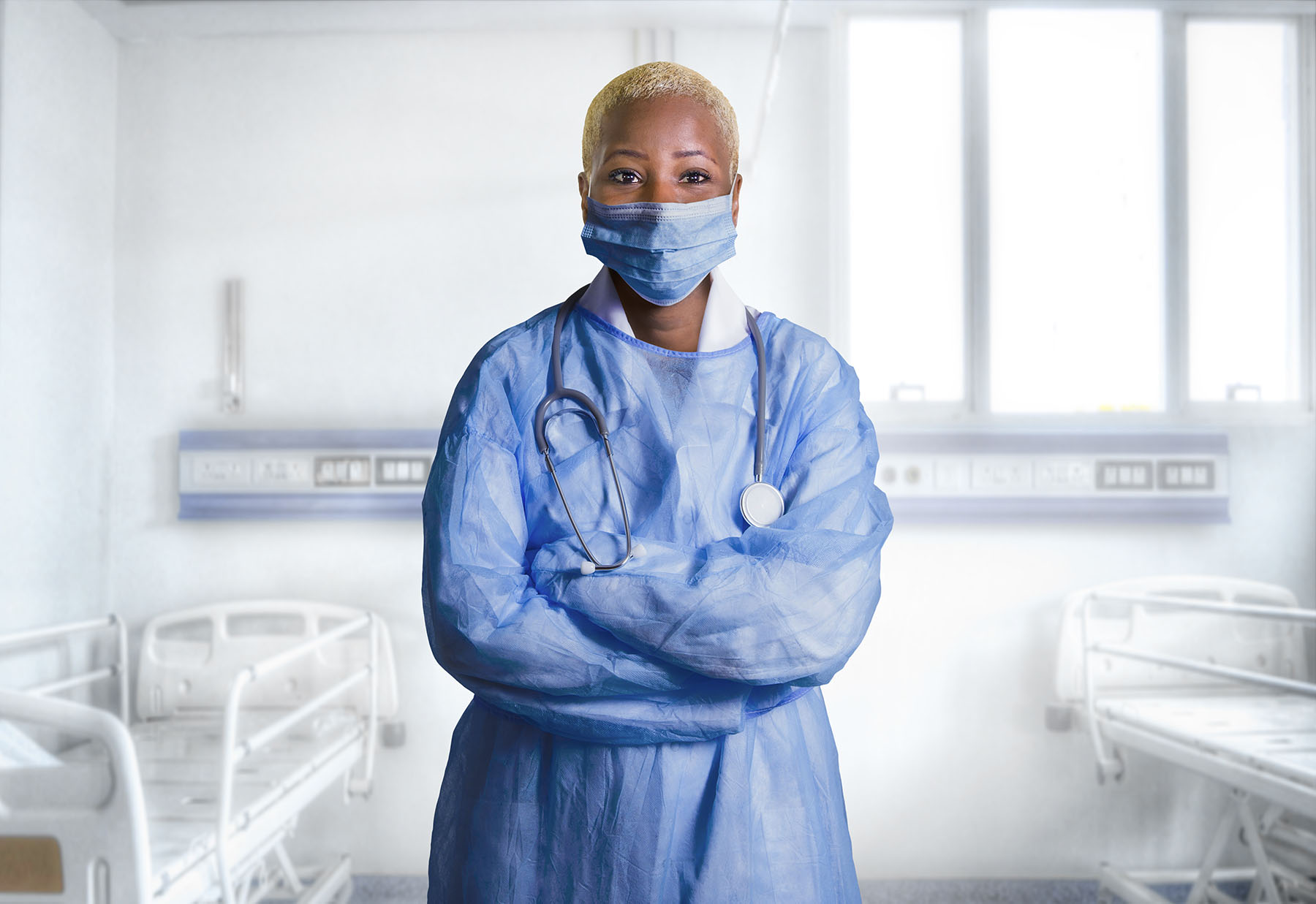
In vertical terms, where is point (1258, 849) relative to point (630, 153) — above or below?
below

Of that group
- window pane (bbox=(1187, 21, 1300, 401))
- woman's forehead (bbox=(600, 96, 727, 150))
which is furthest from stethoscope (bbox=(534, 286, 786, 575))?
window pane (bbox=(1187, 21, 1300, 401))

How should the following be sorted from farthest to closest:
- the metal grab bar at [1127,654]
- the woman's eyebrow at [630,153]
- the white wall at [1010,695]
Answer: the white wall at [1010,695] < the metal grab bar at [1127,654] < the woman's eyebrow at [630,153]

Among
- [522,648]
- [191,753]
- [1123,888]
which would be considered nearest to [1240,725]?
[1123,888]

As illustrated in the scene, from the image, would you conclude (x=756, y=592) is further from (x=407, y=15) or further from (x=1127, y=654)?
(x=407, y=15)

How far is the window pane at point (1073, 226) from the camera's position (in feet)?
8.15

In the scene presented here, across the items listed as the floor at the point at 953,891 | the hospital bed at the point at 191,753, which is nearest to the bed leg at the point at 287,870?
the hospital bed at the point at 191,753

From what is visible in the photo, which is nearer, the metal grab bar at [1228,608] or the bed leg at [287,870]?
the metal grab bar at [1228,608]

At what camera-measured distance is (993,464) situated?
2.37m

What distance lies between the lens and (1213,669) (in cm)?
181

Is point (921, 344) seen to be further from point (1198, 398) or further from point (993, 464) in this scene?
point (1198, 398)

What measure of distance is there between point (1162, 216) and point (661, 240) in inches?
89.3

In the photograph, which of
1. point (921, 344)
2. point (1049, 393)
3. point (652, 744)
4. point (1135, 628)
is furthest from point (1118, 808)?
point (652, 744)

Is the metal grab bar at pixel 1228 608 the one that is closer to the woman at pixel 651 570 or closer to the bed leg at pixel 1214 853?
the bed leg at pixel 1214 853

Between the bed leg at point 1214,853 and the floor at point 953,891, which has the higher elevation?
the bed leg at point 1214,853
